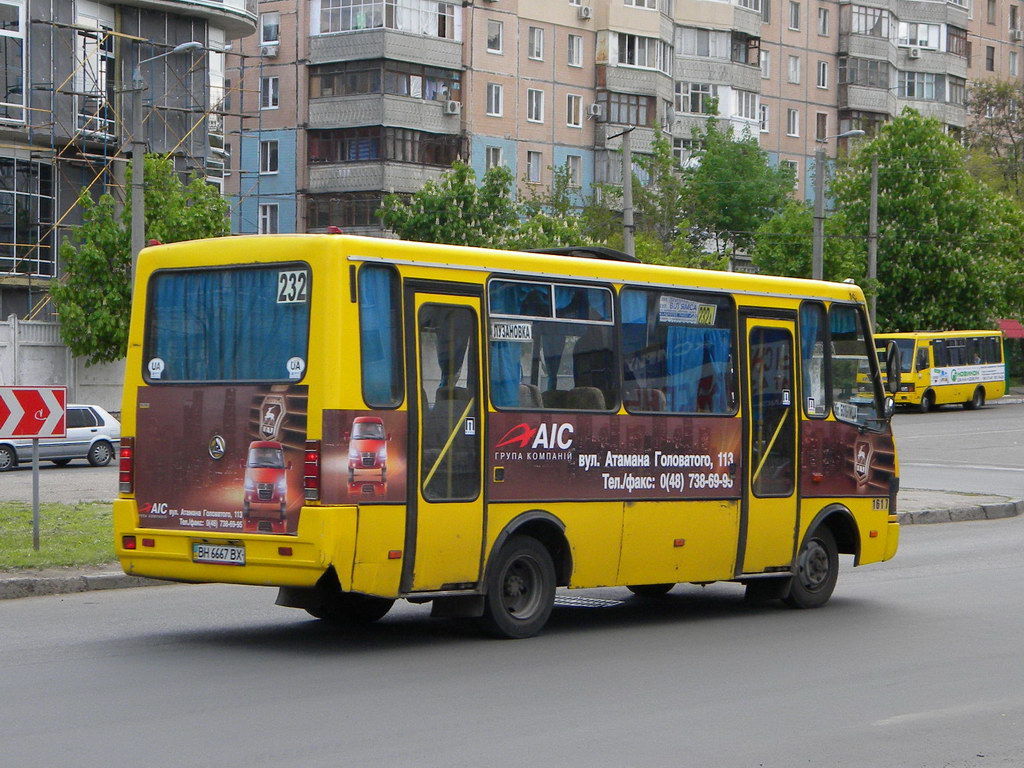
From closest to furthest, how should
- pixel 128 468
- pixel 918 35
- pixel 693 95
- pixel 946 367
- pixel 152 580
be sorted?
pixel 128 468 → pixel 152 580 → pixel 946 367 → pixel 693 95 → pixel 918 35

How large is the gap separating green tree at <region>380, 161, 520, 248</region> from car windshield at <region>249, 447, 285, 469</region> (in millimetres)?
47011

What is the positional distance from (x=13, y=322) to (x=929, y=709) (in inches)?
1474

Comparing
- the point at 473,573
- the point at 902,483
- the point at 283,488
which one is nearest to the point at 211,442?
the point at 283,488

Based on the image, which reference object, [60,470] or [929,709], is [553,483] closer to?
[929,709]

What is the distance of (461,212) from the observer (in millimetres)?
57656

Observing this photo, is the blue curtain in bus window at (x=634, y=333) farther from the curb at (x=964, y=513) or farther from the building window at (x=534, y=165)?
the building window at (x=534, y=165)

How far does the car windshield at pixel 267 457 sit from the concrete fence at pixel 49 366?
109ft

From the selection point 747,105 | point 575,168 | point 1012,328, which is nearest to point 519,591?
point 575,168

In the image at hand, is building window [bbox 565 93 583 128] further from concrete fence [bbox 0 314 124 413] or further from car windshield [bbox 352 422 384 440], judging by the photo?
car windshield [bbox 352 422 384 440]

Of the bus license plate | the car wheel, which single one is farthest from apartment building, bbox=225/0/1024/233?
the bus license plate

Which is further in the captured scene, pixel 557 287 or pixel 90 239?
pixel 90 239

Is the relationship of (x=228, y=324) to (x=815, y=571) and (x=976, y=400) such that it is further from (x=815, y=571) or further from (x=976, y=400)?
(x=976, y=400)

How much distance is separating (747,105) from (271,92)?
25.1 m

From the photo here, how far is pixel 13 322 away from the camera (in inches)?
1683
